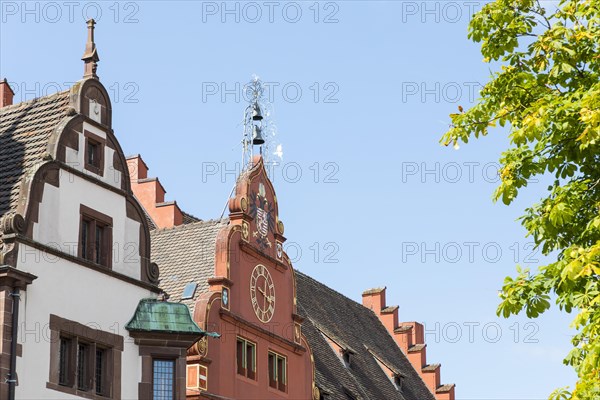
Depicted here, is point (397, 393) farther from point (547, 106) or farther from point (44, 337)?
point (547, 106)

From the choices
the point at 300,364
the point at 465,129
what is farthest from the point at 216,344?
the point at 465,129

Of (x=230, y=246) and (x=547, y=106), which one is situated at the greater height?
(x=230, y=246)

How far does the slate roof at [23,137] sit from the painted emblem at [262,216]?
8.15 m

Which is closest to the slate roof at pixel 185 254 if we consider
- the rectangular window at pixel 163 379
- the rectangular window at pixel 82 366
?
the rectangular window at pixel 163 379

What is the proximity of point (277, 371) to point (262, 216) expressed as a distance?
4.38 meters

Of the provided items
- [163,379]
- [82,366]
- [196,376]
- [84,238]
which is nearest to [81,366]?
[82,366]

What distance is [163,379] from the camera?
2845 centimetres

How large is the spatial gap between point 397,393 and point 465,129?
97.5 ft

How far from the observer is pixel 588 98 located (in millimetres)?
17422

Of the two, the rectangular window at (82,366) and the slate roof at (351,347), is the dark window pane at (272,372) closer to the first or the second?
the slate roof at (351,347)

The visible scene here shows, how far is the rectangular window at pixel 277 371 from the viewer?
35684mm

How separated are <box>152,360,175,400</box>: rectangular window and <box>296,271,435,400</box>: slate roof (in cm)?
1146

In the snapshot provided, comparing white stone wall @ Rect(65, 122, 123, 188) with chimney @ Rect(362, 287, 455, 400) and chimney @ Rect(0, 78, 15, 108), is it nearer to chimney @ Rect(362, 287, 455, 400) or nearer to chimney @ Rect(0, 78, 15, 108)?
chimney @ Rect(0, 78, 15, 108)

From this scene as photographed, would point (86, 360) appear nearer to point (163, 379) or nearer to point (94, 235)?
point (163, 379)
